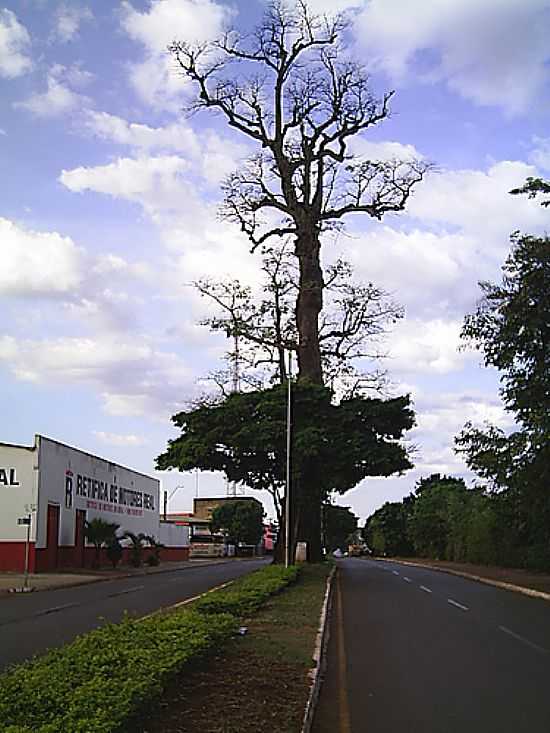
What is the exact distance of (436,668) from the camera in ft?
41.3

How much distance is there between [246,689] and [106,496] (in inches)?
1790

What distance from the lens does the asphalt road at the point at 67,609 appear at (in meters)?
15.0

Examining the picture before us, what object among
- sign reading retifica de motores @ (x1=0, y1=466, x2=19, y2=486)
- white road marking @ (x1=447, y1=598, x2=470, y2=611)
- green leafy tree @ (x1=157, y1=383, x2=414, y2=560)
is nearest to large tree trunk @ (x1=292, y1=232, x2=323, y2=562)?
green leafy tree @ (x1=157, y1=383, x2=414, y2=560)

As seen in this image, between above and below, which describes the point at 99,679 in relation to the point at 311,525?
below

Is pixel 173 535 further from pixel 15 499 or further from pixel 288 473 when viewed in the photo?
pixel 288 473

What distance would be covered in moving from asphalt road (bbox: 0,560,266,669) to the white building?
23.3 feet

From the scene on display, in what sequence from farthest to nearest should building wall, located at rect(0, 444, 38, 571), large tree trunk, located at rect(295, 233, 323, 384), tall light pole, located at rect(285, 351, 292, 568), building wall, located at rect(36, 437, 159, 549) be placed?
building wall, located at rect(36, 437, 159, 549)
large tree trunk, located at rect(295, 233, 323, 384)
building wall, located at rect(0, 444, 38, 571)
tall light pole, located at rect(285, 351, 292, 568)

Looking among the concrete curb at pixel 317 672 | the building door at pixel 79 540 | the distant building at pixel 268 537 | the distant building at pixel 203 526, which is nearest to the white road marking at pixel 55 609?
the concrete curb at pixel 317 672

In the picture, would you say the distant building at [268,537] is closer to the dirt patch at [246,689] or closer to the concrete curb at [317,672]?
the concrete curb at [317,672]

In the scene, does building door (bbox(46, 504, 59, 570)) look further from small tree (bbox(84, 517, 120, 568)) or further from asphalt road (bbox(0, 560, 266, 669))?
asphalt road (bbox(0, 560, 266, 669))

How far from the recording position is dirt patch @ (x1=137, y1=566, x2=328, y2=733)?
26.0 feet

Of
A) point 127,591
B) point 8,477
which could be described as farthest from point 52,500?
point 127,591

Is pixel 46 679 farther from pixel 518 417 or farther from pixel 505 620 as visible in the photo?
pixel 518 417

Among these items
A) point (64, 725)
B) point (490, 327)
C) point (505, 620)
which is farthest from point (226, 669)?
point (490, 327)
